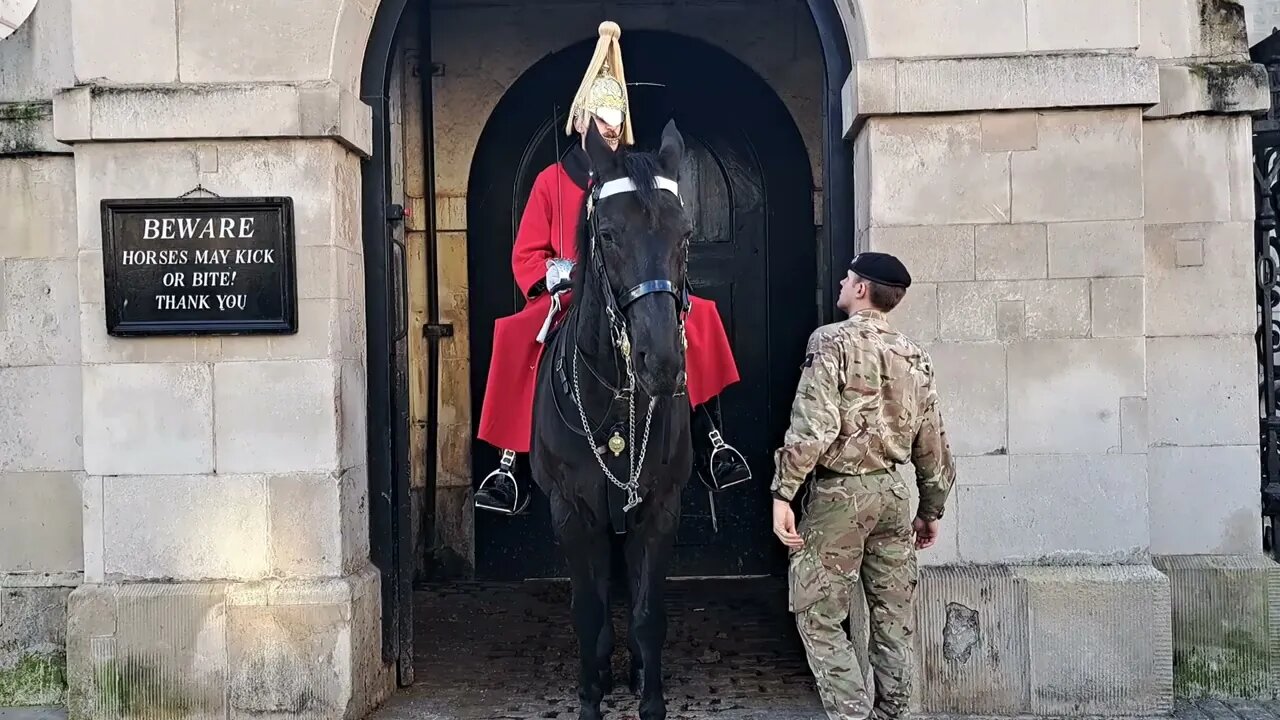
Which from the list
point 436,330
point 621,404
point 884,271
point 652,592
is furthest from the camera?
point 436,330

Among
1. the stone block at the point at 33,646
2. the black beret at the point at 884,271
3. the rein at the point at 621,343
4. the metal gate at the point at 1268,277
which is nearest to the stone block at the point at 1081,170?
the metal gate at the point at 1268,277

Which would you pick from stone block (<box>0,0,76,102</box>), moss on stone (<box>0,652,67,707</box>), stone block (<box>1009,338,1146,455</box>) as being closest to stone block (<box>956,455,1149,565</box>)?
stone block (<box>1009,338,1146,455</box>)

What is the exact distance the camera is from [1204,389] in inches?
215

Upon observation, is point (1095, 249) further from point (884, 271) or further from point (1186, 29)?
point (884, 271)

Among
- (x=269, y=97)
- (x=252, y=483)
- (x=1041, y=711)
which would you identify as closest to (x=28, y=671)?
(x=252, y=483)

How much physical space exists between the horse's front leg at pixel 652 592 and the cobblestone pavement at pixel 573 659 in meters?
0.48

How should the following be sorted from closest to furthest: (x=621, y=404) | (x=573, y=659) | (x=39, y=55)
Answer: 1. (x=621, y=404)
2. (x=39, y=55)
3. (x=573, y=659)

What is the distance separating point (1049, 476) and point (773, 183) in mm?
3605

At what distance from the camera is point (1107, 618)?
5.02m

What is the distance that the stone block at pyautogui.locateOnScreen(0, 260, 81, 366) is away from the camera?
18.4ft

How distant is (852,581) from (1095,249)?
205 cm

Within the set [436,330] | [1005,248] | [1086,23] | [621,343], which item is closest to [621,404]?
[621,343]

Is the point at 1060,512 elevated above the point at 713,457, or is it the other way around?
the point at 713,457

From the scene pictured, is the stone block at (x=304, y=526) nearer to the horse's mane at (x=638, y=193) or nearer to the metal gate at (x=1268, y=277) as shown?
the horse's mane at (x=638, y=193)
